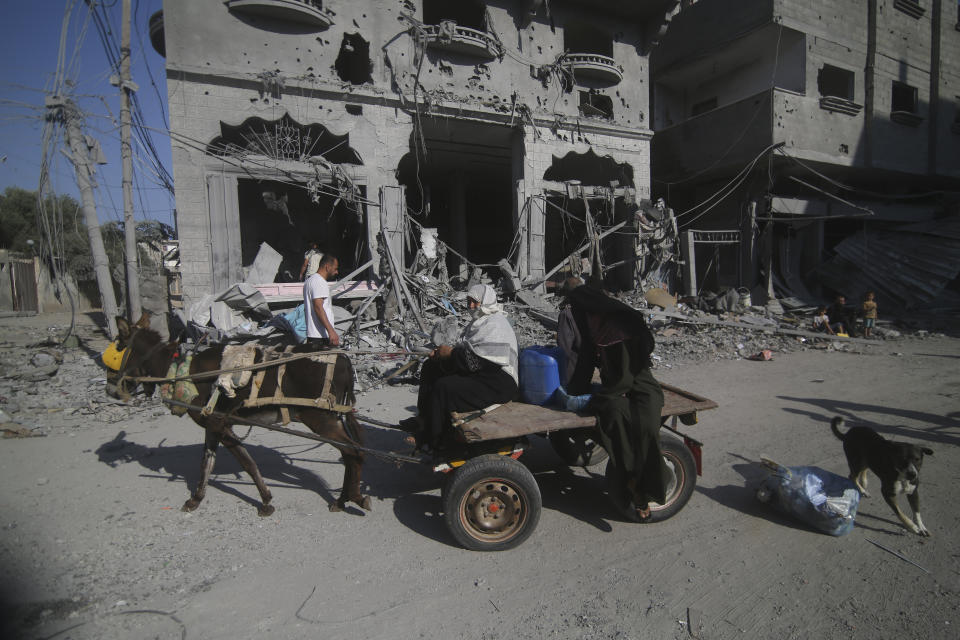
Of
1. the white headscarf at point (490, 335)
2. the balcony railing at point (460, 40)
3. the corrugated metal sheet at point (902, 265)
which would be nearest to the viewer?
the white headscarf at point (490, 335)

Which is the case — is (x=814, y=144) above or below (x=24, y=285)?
above

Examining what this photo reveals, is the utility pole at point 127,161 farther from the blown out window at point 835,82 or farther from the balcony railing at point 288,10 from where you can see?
the blown out window at point 835,82

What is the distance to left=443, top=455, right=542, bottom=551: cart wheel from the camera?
3066 mm

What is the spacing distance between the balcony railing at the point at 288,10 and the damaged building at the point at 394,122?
0.10 feet

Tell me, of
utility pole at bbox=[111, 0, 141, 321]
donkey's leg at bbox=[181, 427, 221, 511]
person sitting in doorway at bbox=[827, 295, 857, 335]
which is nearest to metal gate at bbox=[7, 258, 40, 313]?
utility pole at bbox=[111, 0, 141, 321]

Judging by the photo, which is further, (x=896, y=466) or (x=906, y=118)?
(x=906, y=118)

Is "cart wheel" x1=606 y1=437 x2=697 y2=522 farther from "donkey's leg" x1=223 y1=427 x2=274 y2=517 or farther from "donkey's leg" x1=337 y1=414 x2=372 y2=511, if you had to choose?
"donkey's leg" x1=223 y1=427 x2=274 y2=517

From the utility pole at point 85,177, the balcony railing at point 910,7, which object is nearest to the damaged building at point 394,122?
the utility pole at point 85,177

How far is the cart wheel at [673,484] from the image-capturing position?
11.1ft

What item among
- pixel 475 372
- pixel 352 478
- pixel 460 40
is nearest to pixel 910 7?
pixel 460 40

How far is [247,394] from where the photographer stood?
365 centimetres

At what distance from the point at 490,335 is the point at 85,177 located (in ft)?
30.3

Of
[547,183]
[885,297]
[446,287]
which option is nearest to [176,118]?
[446,287]

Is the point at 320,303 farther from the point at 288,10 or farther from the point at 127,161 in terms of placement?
the point at 288,10
